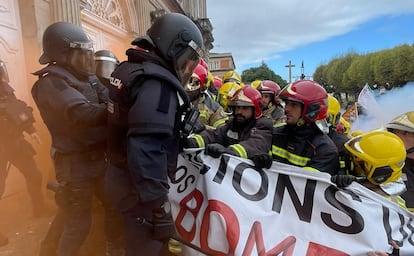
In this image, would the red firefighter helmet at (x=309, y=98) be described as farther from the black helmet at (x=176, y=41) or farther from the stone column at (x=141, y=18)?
the stone column at (x=141, y=18)

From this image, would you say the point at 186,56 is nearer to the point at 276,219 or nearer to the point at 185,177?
the point at 185,177

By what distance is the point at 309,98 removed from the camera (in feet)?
9.07

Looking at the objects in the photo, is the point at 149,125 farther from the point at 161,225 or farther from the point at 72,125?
the point at 72,125

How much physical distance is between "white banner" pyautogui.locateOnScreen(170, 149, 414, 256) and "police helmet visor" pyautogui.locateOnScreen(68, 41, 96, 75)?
1.23 m

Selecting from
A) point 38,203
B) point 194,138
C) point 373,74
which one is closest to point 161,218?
point 194,138

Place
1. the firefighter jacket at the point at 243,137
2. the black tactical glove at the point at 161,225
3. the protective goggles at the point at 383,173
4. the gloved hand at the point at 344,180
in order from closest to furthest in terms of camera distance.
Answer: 1. the black tactical glove at the point at 161,225
2. the gloved hand at the point at 344,180
3. the protective goggles at the point at 383,173
4. the firefighter jacket at the point at 243,137

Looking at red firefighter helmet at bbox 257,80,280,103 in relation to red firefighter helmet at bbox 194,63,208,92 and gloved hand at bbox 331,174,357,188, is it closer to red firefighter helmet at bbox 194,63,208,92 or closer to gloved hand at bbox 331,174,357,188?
red firefighter helmet at bbox 194,63,208,92

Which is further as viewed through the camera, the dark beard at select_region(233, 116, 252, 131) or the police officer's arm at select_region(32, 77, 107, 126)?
the dark beard at select_region(233, 116, 252, 131)

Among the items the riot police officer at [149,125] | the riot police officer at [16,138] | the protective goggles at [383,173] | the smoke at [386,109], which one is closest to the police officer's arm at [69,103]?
the riot police officer at [149,125]

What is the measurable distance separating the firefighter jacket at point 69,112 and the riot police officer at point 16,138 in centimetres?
132

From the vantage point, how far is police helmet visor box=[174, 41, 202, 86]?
200 cm

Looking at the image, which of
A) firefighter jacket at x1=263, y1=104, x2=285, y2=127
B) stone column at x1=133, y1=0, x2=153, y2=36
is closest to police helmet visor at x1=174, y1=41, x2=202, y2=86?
firefighter jacket at x1=263, y1=104, x2=285, y2=127

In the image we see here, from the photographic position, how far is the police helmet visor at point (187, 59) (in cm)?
200

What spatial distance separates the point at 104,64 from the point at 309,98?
82.4 inches
